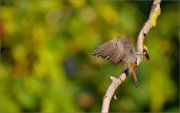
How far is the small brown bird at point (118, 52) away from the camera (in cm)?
103

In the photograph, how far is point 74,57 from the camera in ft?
9.25

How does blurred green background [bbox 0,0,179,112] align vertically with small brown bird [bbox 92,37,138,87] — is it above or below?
below

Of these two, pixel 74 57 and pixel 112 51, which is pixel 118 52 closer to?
pixel 112 51

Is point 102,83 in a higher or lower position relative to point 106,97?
lower

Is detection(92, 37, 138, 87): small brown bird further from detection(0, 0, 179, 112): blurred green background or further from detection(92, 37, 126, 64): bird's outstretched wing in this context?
detection(0, 0, 179, 112): blurred green background

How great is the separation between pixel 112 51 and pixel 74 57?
1779 mm

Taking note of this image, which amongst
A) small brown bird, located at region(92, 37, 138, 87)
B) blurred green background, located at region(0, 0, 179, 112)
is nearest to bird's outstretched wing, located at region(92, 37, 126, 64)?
small brown bird, located at region(92, 37, 138, 87)

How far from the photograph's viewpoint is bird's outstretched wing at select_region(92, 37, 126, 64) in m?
1.03

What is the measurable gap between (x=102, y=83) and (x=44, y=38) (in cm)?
44

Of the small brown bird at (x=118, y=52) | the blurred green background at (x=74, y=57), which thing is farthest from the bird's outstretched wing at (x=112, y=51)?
the blurred green background at (x=74, y=57)

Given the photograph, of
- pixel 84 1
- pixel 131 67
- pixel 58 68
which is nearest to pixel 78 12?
pixel 84 1

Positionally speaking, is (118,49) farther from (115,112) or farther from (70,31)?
(115,112)

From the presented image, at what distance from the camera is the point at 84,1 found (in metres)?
2.74

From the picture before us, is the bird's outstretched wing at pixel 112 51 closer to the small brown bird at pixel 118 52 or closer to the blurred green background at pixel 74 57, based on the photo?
the small brown bird at pixel 118 52
